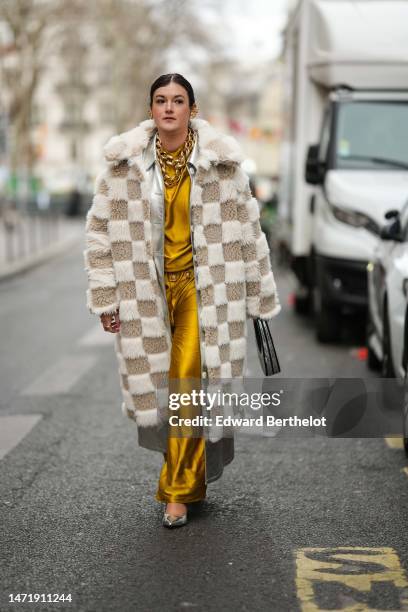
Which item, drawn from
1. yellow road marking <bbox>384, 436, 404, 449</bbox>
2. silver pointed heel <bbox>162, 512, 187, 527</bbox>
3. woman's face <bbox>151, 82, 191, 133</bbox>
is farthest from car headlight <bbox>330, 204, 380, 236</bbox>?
silver pointed heel <bbox>162, 512, 187, 527</bbox>

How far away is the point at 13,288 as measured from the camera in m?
18.1

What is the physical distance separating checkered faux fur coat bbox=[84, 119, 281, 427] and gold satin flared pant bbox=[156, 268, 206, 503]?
0.20 feet

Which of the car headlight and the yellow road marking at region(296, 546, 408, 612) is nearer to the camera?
the yellow road marking at region(296, 546, 408, 612)

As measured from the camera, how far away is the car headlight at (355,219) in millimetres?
9867

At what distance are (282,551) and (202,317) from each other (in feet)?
3.30

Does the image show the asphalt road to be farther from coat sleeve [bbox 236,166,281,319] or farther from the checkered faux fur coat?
coat sleeve [bbox 236,166,281,319]

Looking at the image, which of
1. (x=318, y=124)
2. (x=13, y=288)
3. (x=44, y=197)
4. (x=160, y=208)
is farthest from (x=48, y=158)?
(x=160, y=208)

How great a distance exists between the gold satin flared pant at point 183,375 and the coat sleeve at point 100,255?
0.25m

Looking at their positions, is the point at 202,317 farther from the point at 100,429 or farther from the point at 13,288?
the point at 13,288

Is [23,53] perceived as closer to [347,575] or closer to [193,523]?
[193,523]

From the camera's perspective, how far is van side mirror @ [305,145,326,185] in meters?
10.3

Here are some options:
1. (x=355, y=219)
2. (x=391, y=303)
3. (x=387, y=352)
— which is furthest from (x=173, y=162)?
(x=355, y=219)

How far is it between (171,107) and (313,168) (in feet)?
19.2

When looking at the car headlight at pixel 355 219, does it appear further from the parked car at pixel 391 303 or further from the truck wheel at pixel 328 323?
the parked car at pixel 391 303
